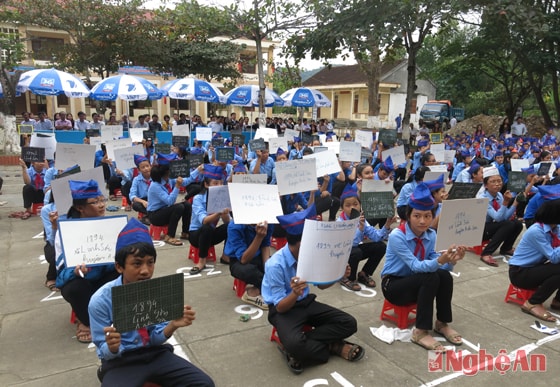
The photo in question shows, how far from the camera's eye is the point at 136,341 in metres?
2.78

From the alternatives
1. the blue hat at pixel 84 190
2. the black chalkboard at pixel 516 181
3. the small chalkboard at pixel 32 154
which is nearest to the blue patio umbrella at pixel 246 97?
the small chalkboard at pixel 32 154

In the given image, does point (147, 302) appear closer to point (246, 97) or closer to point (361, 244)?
point (361, 244)

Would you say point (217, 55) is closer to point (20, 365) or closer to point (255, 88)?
point (255, 88)

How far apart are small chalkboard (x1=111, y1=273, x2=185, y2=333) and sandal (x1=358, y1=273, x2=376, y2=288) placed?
10.4ft

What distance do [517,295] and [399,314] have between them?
1.73 meters

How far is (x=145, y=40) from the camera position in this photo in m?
18.3

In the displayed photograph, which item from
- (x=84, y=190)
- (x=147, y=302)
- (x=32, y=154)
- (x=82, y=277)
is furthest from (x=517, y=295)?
(x=32, y=154)

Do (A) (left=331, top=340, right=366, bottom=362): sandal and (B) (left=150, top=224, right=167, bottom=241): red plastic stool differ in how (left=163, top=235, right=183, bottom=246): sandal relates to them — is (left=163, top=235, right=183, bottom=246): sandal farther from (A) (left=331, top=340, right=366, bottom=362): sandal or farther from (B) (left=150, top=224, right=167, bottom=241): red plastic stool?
(A) (left=331, top=340, right=366, bottom=362): sandal

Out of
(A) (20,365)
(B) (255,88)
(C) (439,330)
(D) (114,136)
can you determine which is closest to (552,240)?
(C) (439,330)

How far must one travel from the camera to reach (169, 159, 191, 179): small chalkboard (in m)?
6.71

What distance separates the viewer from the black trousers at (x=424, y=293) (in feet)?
12.3

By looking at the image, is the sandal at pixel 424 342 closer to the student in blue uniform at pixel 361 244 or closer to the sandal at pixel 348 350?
the sandal at pixel 348 350

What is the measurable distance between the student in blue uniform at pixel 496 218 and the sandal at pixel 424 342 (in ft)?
9.29

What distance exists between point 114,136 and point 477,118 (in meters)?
22.7
